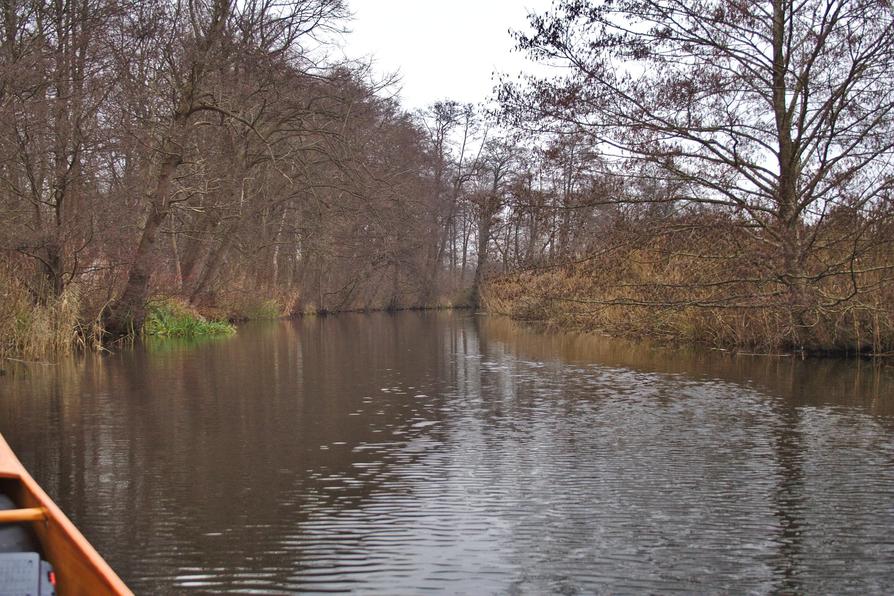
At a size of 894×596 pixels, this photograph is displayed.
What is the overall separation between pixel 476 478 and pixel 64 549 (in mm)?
3089

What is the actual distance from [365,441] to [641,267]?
880 centimetres

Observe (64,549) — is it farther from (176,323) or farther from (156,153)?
(176,323)

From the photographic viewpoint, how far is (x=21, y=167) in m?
13.0

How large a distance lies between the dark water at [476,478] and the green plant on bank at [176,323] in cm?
817

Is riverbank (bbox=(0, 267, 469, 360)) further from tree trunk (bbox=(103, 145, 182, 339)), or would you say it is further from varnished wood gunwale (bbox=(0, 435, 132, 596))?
varnished wood gunwale (bbox=(0, 435, 132, 596))

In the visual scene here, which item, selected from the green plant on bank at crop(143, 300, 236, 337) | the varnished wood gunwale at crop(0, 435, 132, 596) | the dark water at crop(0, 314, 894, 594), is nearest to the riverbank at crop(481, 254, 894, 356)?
the dark water at crop(0, 314, 894, 594)

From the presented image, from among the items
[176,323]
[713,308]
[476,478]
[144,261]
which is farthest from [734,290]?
[176,323]

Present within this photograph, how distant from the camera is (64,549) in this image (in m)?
2.87

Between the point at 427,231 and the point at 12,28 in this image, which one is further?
the point at 427,231

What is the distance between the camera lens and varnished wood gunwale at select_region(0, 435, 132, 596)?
2.50 metres

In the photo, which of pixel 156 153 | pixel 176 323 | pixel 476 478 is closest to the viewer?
pixel 476 478

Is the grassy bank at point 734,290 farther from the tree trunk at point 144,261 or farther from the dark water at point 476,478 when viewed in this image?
the tree trunk at point 144,261

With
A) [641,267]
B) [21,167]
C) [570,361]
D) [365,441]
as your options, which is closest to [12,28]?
[21,167]

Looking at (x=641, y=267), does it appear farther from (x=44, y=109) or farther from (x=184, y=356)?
(x=44, y=109)
